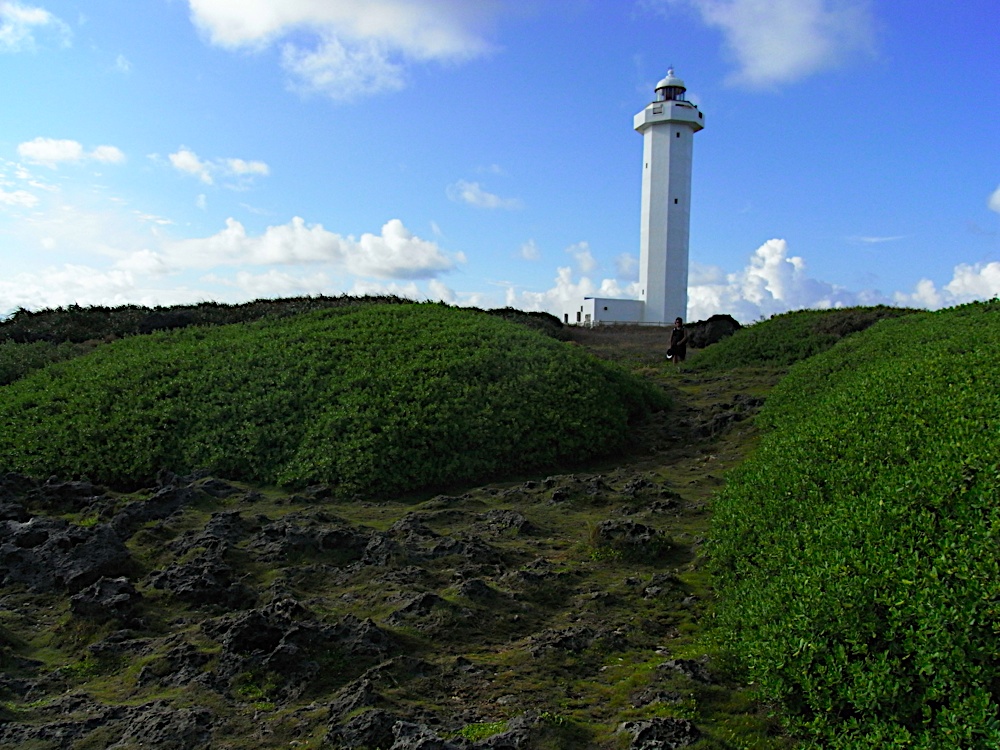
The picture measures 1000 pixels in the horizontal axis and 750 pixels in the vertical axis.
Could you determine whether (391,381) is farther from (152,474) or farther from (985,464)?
(985,464)

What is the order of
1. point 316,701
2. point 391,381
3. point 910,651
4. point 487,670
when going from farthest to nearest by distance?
point 391,381 < point 487,670 < point 316,701 < point 910,651

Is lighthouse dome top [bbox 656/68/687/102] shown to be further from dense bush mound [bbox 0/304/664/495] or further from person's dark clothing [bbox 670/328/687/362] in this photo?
dense bush mound [bbox 0/304/664/495]

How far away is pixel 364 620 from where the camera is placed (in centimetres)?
556

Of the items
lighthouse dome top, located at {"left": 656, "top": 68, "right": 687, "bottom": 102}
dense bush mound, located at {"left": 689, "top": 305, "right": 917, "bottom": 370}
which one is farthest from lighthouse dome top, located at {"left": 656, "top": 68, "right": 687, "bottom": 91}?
dense bush mound, located at {"left": 689, "top": 305, "right": 917, "bottom": 370}

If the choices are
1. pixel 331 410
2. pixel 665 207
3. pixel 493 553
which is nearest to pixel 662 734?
pixel 493 553

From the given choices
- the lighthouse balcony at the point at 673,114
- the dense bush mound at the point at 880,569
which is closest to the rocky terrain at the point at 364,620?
the dense bush mound at the point at 880,569

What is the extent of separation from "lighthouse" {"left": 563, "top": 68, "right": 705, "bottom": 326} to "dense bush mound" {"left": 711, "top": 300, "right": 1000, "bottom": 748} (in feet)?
96.9

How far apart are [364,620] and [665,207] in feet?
107

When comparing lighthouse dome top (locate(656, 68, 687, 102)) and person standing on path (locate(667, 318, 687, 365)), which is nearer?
person standing on path (locate(667, 318, 687, 365))

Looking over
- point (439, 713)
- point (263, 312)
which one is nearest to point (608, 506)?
point (439, 713)

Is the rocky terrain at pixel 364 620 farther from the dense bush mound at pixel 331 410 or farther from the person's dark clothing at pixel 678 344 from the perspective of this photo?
the person's dark clothing at pixel 678 344

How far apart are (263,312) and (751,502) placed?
53.5 feet

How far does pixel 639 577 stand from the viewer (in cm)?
657

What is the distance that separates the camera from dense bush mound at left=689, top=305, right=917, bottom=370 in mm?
17375
